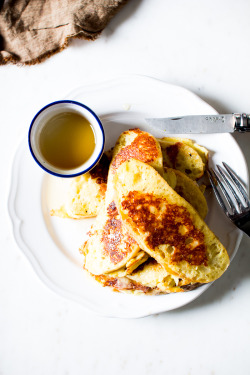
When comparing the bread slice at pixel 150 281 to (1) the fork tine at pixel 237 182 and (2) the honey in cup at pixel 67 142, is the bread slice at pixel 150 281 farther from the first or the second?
(2) the honey in cup at pixel 67 142

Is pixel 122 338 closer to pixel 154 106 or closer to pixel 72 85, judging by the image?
pixel 154 106

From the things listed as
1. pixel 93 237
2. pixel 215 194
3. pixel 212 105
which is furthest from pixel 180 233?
pixel 212 105

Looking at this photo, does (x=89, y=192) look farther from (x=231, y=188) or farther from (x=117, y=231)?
(x=231, y=188)

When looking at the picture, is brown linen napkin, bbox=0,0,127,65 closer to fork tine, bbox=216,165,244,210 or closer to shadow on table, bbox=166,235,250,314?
fork tine, bbox=216,165,244,210

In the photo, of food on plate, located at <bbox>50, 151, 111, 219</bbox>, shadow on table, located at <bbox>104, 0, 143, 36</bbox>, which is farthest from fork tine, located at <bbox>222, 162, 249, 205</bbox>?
shadow on table, located at <bbox>104, 0, 143, 36</bbox>

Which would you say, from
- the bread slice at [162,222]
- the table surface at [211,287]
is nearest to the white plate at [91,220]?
the table surface at [211,287]

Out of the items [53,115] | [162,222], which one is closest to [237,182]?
[162,222]
